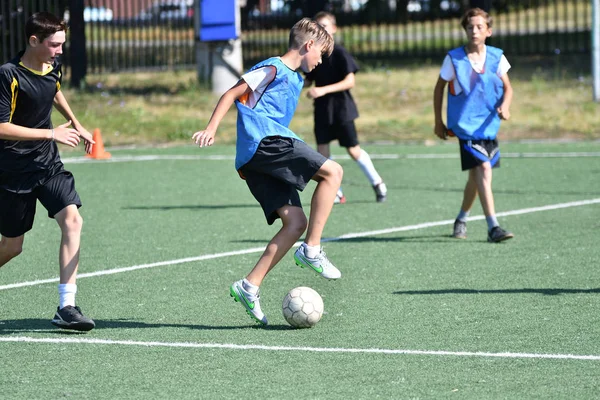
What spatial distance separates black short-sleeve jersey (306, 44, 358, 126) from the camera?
36.7 feet

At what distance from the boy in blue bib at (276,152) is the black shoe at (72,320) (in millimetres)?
850

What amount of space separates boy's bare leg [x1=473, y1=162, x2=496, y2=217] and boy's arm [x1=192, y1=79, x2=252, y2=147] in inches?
131

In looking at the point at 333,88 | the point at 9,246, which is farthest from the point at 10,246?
the point at 333,88

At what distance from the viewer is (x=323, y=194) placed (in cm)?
655

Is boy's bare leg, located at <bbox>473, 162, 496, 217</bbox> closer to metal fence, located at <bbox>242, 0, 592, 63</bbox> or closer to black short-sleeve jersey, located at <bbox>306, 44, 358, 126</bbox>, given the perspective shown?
black short-sleeve jersey, located at <bbox>306, 44, 358, 126</bbox>

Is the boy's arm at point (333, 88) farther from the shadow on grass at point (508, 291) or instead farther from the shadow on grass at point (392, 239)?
the shadow on grass at point (508, 291)

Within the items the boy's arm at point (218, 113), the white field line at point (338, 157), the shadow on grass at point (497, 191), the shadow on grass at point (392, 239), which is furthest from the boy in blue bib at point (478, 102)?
the white field line at point (338, 157)

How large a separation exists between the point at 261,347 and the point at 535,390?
5.18 ft

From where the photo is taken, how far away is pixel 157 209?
11414mm

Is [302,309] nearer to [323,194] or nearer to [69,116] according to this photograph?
[323,194]

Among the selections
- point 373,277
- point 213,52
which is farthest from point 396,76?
point 373,277

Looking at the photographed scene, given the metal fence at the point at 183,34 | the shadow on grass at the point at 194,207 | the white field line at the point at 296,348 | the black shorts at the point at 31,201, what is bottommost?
the white field line at the point at 296,348

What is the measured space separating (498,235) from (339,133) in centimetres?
293

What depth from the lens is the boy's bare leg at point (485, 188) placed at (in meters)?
9.14
